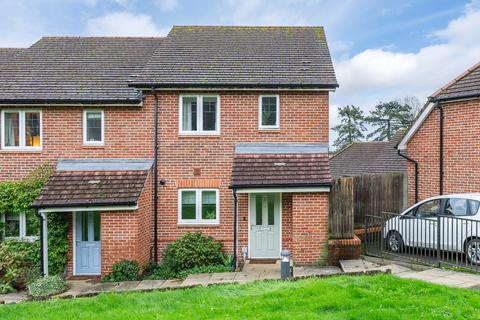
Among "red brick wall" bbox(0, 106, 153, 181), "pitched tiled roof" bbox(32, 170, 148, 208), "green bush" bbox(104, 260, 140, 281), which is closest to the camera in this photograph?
"green bush" bbox(104, 260, 140, 281)

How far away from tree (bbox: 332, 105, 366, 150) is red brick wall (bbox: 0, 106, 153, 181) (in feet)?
159

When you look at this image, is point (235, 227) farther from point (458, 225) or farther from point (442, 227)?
point (458, 225)

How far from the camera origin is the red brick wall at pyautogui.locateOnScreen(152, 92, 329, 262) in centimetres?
1260

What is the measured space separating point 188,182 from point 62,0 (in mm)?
9547

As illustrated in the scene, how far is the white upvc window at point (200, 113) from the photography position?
1275 cm

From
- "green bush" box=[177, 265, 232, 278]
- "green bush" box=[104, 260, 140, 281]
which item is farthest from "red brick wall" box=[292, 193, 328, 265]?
"green bush" box=[104, 260, 140, 281]

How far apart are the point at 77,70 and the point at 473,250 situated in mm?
13559

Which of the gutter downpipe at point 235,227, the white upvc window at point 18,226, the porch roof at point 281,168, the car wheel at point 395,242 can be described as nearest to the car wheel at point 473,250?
the car wheel at point 395,242

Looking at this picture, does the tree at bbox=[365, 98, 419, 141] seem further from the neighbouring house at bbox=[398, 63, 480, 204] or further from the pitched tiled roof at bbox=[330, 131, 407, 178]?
the neighbouring house at bbox=[398, 63, 480, 204]

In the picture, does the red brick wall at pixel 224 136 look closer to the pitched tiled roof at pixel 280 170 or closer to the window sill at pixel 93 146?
the pitched tiled roof at pixel 280 170

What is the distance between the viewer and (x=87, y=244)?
1215 cm

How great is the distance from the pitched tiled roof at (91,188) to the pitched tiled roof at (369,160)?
1176 cm

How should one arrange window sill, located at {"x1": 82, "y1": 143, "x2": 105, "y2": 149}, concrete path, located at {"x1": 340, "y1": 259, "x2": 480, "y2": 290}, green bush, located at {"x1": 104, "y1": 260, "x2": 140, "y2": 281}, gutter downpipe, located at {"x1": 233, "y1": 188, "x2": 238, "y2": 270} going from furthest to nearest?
window sill, located at {"x1": 82, "y1": 143, "x2": 105, "y2": 149} → gutter downpipe, located at {"x1": 233, "y1": 188, "x2": 238, "y2": 270} → green bush, located at {"x1": 104, "y1": 260, "x2": 140, "y2": 281} → concrete path, located at {"x1": 340, "y1": 259, "x2": 480, "y2": 290}

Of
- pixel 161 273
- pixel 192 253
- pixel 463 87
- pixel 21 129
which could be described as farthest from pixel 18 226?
pixel 463 87
